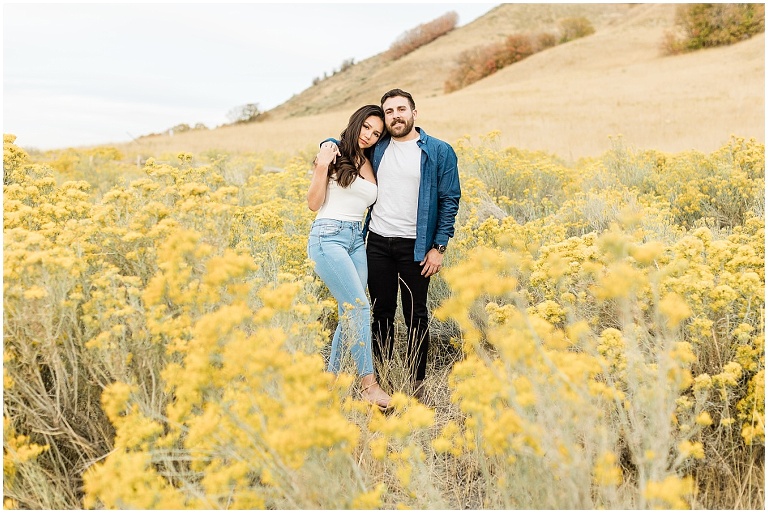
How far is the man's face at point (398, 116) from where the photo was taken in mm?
3439

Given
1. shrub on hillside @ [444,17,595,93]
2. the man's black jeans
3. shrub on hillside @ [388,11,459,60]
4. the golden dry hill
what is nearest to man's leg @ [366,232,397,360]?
the man's black jeans

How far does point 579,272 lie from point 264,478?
6.38 feet

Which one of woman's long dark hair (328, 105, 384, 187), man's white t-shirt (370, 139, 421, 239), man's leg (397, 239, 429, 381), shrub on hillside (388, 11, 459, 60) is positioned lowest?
man's leg (397, 239, 429, 381)

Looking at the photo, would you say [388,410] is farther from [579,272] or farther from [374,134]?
[374,134]

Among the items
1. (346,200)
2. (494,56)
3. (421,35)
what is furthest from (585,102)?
(421,35)

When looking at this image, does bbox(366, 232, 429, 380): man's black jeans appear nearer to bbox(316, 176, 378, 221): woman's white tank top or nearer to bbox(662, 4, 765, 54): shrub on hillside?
bbox(316, 176, 378, 221): woman's white tank top

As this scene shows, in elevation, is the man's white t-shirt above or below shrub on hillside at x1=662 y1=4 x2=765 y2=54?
below

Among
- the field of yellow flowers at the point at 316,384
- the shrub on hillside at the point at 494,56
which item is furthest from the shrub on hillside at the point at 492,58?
the field of yellow flowers at the point at 316,384

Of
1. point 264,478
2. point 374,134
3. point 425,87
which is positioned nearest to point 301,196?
point 374,134

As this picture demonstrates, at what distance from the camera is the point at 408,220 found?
354cm

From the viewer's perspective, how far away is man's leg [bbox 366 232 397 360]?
3588mm

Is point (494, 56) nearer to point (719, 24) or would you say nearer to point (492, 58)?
point (492, 58)

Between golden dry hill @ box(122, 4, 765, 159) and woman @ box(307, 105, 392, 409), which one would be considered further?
golden dry hill @ box(122, 4, 765, 159)

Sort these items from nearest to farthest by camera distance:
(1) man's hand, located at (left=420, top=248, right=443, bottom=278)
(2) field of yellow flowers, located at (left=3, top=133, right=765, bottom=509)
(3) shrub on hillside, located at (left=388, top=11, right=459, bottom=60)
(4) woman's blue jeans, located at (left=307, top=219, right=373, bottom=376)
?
(2) field of yellow flowers, located at (left=3, top=133, right=765, bottom=509), (4) woman's blue jeans, located at (left=307, top=219, right=373, bottom=376), (1) man's hand, located at (left=420, top=248, right=443, bottom=278), (3) shrub on hillside, located at (left=388, top=11, right=459, bottom=60)
